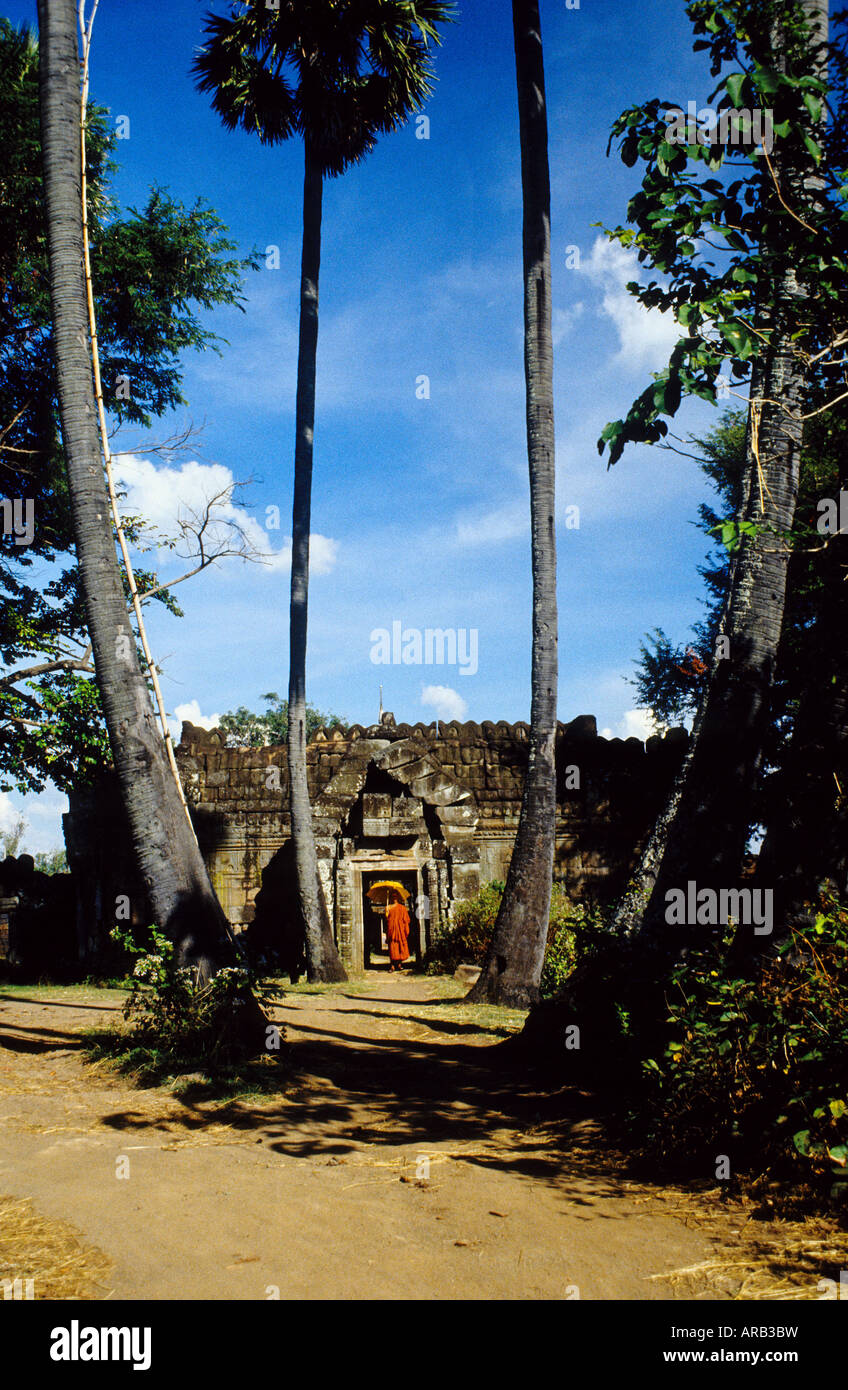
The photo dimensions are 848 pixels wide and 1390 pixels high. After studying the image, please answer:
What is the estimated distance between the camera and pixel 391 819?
1556cm

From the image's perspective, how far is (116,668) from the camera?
292 inches

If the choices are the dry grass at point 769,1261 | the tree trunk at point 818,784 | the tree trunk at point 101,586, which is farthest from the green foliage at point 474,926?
the dry grass at point 769,1261

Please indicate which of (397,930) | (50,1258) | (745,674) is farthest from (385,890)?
(50,1258)

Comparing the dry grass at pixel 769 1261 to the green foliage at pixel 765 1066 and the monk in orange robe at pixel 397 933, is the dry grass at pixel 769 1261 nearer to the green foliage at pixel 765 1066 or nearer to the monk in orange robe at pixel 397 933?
the green foliage at pixel 765 1066

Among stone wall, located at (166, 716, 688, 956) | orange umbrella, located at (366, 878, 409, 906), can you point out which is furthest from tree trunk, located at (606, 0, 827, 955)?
orange umbrella, located at (366, 878, 409, 906)

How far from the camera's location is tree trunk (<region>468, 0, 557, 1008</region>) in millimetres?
10500

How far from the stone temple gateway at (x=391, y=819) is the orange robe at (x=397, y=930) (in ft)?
1.89

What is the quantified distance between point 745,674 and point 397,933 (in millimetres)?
12016

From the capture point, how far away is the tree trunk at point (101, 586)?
7.37 m

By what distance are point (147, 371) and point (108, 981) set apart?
1102cm

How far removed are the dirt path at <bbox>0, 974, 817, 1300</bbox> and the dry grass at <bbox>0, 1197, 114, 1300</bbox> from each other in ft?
0.18

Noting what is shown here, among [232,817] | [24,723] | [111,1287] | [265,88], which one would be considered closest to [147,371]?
[265,88]

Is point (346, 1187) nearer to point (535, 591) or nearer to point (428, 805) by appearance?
point (535, 591)
